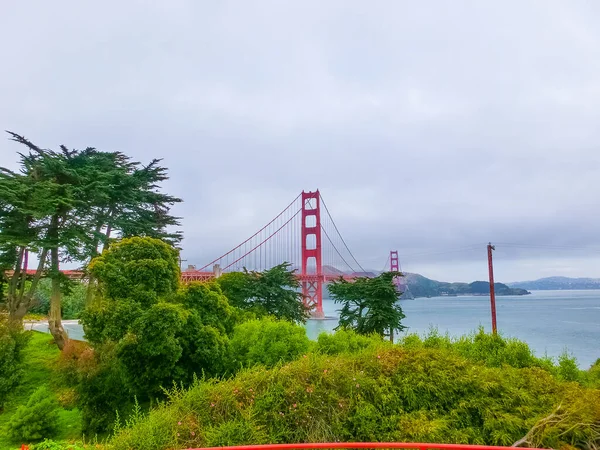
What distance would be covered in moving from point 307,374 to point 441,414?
61.3 inches

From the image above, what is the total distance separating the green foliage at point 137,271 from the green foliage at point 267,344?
2008 mm

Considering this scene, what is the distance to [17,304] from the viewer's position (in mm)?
13539

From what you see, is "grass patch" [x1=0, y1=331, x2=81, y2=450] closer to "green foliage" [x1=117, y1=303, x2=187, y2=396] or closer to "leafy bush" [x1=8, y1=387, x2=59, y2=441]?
"leafy bush" [x1=8, y1=387, x2=59, y2=441]

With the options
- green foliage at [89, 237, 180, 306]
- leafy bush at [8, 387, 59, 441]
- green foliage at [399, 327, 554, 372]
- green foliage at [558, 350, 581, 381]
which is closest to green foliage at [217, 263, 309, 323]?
green foliage at [89, 237, 180, 306]

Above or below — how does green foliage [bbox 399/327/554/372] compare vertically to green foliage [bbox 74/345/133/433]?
above

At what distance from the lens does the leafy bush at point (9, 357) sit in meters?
9.40

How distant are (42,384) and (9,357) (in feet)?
10.2

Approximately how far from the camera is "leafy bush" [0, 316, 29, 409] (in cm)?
940

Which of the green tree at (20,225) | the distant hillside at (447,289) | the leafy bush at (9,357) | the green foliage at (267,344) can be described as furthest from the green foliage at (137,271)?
the distant hillside at (447,289)

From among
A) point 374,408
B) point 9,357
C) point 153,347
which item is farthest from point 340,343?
point 9,357

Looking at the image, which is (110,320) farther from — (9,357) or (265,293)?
(265,293)

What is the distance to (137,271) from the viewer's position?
8227mm

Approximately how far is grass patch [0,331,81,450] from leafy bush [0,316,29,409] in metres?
0.53

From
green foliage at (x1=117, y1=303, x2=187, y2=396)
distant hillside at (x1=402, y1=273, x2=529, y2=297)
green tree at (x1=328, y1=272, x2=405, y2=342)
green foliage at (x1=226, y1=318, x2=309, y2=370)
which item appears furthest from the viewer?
distant hillside at (x1=402, y1=273, x2=529, y2=297)
